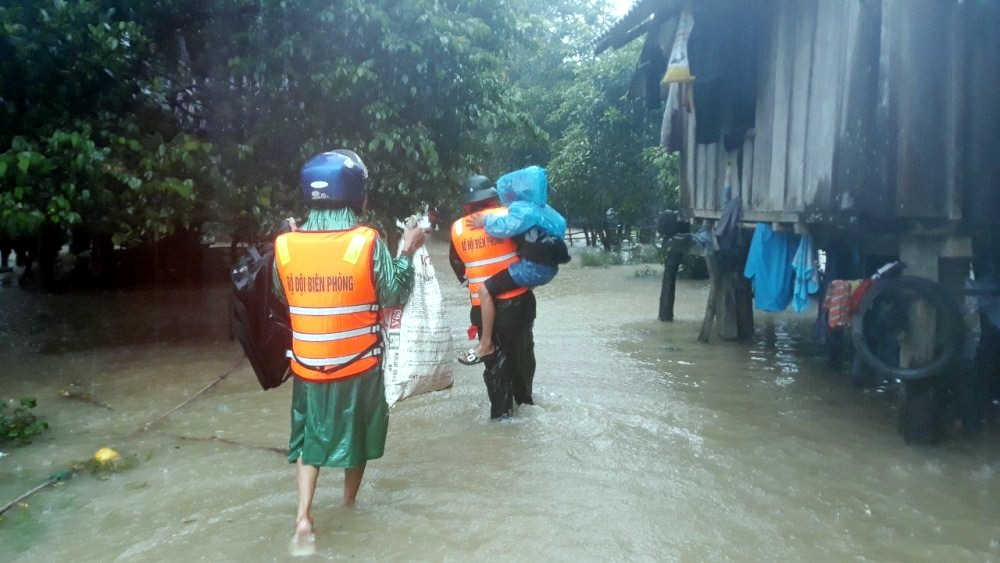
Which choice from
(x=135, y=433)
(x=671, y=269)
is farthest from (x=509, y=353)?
(x=671, y=269)

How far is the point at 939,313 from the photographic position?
18.0 feet

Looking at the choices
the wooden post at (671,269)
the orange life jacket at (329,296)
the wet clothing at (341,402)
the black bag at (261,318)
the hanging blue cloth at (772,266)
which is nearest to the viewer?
the orange life jacket at (329,296)

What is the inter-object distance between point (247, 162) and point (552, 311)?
222 inches

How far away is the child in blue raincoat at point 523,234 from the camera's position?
5938 mm

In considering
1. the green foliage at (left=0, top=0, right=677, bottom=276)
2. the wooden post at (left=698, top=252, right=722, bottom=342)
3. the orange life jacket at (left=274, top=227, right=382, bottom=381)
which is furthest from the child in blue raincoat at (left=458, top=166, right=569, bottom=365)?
the wooden post at (left=698, top=252, right=722, bottom=342)

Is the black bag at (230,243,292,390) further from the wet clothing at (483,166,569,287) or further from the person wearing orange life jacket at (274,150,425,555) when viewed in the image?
the wet clothing at (483,166,569,287)

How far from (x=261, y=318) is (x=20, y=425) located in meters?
2.85

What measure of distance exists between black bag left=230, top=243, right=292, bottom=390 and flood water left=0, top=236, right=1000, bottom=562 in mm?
824

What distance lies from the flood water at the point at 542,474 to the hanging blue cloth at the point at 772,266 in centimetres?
79

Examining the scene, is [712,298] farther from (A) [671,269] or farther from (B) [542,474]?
(B) [542,474]

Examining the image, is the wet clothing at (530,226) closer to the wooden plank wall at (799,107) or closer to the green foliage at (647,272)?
the wooden plank wall at (799,107)

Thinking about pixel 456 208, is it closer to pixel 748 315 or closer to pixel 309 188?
pixel 748 315

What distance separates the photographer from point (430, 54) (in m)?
8.99

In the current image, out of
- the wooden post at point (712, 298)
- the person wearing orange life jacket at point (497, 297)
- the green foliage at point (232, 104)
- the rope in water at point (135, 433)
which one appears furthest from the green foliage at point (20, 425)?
the wooden post at point (712, 298)
